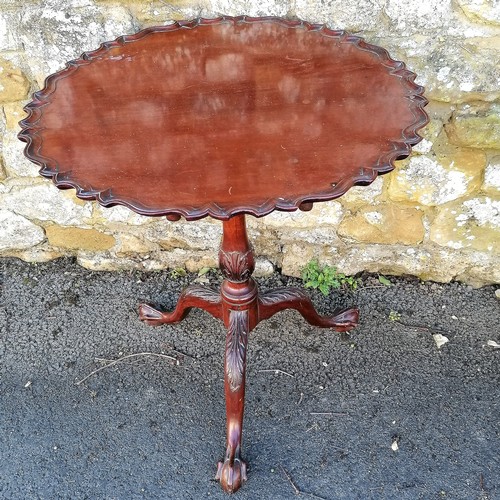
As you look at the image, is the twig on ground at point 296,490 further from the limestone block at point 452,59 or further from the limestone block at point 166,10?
the limestone block at point 166,10

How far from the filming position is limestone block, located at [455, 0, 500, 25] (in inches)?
68.6

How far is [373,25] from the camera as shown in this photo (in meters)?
1.83

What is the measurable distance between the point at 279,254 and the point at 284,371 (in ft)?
1.83

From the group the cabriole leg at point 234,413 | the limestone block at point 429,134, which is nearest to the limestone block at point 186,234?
the cabriole leg at point 234,413

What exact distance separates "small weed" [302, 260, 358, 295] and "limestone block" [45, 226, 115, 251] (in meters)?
0.87

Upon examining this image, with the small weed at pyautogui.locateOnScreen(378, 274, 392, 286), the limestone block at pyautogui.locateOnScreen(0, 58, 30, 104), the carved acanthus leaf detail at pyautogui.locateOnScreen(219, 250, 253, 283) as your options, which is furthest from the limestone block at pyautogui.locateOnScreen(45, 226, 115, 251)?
the small weed at pyautogui.locateOnScreen(378, 274, 392, 286)

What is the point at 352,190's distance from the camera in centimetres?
216

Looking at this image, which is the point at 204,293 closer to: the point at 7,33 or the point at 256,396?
the point at 256,396

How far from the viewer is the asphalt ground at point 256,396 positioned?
5.86 ft

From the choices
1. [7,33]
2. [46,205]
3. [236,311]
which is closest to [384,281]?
[236,311]

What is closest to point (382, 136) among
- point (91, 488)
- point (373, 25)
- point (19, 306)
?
point (373, 25)

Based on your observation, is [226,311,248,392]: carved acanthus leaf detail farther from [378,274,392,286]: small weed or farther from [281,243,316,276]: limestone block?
[378,274,392,286]: small weed

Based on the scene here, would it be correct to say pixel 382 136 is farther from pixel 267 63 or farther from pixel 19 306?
pixel 19 306

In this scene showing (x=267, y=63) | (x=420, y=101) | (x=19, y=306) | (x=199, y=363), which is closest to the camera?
(x=420, y=101)
